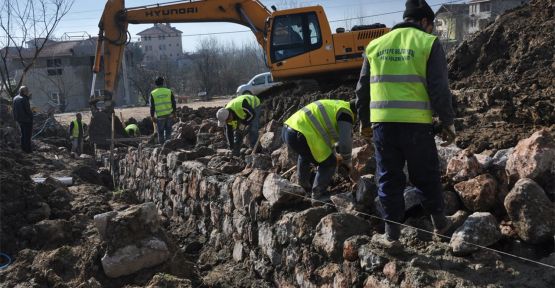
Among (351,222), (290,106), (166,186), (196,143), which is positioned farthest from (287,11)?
(351,222)

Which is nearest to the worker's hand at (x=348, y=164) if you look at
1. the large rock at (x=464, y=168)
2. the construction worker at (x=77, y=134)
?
the large rock at (x=464, y=168)

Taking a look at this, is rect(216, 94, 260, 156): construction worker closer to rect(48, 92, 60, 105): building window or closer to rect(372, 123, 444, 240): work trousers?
rect(372, 123, 444, 240): work trousers

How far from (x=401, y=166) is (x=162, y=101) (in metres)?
7.27

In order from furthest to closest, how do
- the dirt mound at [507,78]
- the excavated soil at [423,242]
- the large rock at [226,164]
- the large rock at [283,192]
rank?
the large rock at [226,164]
the dirt mound at [507,78]
the large rock at [283,192]
the excavated soil at [423,242]

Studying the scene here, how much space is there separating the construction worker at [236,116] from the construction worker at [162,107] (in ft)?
8.91

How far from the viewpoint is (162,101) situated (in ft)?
33.1

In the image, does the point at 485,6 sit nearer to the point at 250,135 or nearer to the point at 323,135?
the point at 250,135

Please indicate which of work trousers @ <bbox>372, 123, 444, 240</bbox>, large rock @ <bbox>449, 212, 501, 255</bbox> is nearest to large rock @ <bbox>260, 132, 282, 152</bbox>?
work trousers @ <bbox>372, 123, 444, 240</bbox>

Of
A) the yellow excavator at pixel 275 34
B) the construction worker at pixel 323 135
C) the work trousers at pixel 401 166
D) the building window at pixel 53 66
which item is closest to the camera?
the work trousers at pixel 401 166

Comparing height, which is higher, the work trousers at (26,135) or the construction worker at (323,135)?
the construction worker at (323,135)

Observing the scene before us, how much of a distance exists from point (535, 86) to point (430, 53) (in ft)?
13.3

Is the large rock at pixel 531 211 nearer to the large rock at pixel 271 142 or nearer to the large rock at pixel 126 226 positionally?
the large rock at pixel 126 226

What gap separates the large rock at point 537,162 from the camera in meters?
3.43

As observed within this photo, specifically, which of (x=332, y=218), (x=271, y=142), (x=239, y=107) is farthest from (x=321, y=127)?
(x=239, y=107)
